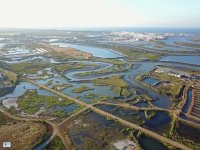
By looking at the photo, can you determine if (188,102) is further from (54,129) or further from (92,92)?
(54,129)

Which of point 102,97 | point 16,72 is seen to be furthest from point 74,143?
point 16,72

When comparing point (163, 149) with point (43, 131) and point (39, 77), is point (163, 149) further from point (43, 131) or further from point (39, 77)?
point (39, 77)

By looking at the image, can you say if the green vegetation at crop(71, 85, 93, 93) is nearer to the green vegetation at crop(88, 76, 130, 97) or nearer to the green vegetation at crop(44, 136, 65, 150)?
the green vegetation at crop(88, 76, 130, 97)

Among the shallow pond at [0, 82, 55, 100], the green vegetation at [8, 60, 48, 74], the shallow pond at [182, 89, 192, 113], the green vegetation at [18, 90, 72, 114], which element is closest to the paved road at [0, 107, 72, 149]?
the green vegetation at [18, 90, 72, 114]

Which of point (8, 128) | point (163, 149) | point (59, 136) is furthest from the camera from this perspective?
point (8, 128)

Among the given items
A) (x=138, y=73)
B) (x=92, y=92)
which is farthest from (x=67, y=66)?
(x=92, y=92)

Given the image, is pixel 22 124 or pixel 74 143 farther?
pixel 22 124
